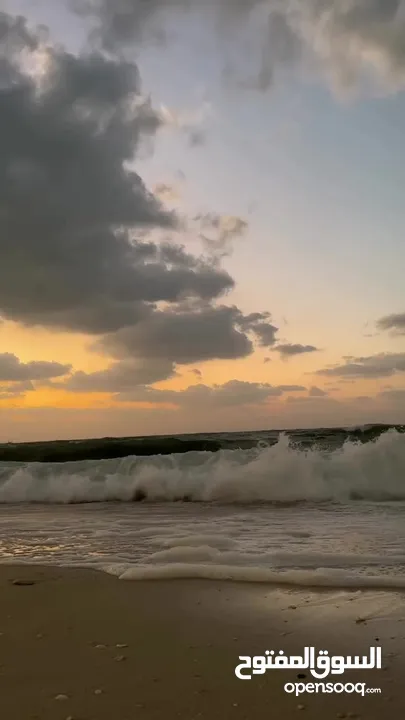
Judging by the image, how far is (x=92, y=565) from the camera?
6035 mm

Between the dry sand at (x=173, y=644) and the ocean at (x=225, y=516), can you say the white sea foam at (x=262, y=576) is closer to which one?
the ocean at (x=225, y=516)

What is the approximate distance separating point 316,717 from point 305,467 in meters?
10.9

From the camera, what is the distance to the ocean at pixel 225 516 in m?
5.86

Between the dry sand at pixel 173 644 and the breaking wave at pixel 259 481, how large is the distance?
731 cm

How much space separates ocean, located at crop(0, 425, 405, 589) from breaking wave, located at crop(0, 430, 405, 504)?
28mm
